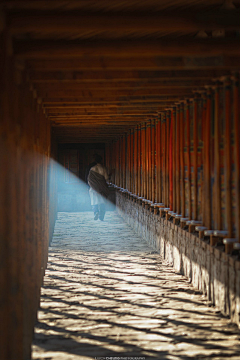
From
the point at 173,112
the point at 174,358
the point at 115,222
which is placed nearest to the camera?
the point at 174,358

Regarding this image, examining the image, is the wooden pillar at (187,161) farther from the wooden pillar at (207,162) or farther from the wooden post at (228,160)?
the wooden post at (228,160)

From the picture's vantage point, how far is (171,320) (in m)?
5.27

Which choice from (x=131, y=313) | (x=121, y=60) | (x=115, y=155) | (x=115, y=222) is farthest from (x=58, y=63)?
(x=115, y=155)

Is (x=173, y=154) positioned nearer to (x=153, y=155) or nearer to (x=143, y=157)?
(x=153, y=155)

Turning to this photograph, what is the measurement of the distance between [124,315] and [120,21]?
3.27 m

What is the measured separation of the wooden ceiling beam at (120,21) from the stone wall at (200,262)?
249 cm

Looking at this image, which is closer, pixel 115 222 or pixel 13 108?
pixel 13 108

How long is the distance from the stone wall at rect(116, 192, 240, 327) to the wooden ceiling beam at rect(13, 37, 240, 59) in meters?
2.26

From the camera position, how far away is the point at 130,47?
466 centimetres

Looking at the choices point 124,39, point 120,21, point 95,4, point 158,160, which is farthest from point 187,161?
point 95,4

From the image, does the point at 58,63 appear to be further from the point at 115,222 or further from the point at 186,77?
the point at 115,222

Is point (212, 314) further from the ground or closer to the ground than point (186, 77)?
closer to the ground

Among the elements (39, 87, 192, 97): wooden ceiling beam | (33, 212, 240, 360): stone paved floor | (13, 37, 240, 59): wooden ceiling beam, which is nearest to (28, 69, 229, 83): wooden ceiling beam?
(39, 87, 192, 97): wooden ceiling beam

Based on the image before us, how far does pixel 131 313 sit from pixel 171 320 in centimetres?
51
